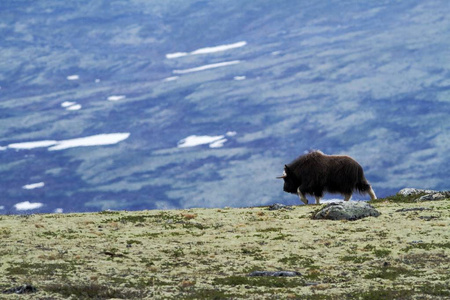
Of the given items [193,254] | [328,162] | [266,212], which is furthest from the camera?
[328,162]

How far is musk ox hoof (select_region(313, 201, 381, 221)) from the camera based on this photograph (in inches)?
941

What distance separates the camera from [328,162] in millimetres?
34062

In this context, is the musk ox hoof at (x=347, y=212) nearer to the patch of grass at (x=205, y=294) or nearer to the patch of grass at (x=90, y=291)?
the patch of grass at (x=205, y=294)

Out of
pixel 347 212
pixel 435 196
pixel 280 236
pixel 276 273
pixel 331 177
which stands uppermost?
pixel 276 273

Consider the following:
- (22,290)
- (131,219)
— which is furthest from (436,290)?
(131,219)

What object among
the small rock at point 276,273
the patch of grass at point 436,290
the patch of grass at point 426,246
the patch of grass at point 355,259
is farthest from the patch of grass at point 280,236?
the patch of grass at point 436,290

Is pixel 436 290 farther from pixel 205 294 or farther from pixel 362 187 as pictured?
pixel 362 187

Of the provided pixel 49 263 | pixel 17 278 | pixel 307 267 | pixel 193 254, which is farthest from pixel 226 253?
pixel 17 278

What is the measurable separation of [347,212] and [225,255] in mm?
6485

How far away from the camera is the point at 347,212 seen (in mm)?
23938

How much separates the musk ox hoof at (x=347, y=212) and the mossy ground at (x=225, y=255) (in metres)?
0.43

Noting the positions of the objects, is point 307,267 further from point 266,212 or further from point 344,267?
point 266,212

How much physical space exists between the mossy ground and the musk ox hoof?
43 cm

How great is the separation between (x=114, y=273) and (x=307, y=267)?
4145 millimetres
